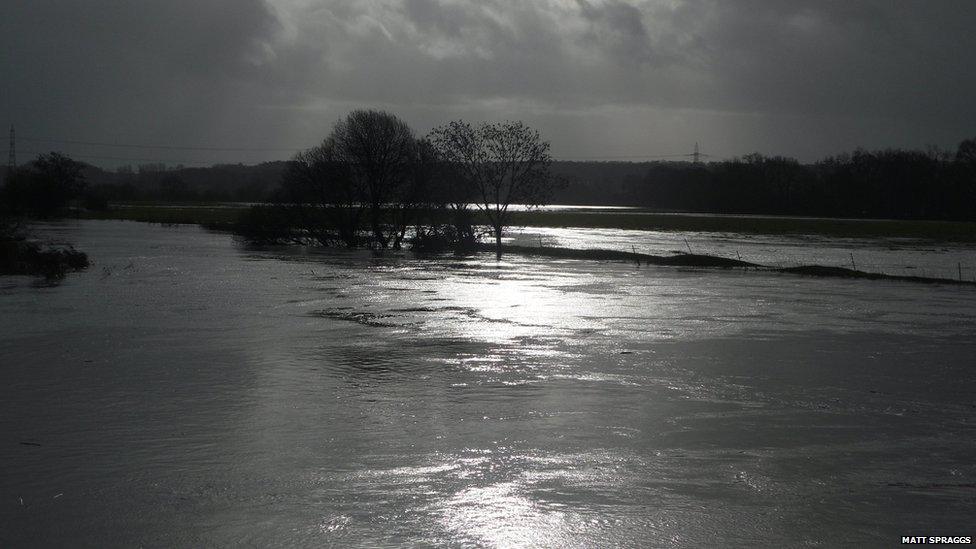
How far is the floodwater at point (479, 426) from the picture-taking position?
675 centimetres

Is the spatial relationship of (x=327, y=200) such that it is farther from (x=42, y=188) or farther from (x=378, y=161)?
(x=42, y=188)

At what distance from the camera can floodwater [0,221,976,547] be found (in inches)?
266

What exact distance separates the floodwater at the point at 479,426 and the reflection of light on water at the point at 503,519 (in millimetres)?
25

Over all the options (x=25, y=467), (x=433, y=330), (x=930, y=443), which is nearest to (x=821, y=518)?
(x=930, y=443)

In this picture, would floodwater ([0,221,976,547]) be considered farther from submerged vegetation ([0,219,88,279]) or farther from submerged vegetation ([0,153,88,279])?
submerged vegetation ([0,153,88,279])

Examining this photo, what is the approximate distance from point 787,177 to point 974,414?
12477 centimetres

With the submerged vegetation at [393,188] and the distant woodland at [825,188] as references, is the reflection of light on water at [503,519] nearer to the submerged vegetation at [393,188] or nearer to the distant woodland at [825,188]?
the submerged vegetation at [393,188]

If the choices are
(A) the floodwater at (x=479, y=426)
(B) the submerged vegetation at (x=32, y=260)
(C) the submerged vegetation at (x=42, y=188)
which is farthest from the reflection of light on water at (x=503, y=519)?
(C) the submerged vegetation at (x=42, y=188)

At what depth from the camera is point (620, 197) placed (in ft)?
615

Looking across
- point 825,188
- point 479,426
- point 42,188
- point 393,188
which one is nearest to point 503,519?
point 479,426

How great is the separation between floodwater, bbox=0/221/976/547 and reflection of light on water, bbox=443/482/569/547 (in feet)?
0.08

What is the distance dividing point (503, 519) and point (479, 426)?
9.79 feet

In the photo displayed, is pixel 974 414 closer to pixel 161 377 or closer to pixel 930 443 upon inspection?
pixel 930 443

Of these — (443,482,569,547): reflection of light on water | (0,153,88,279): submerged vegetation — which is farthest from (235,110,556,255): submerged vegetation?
(443,482,569,547): reflection of light on water
